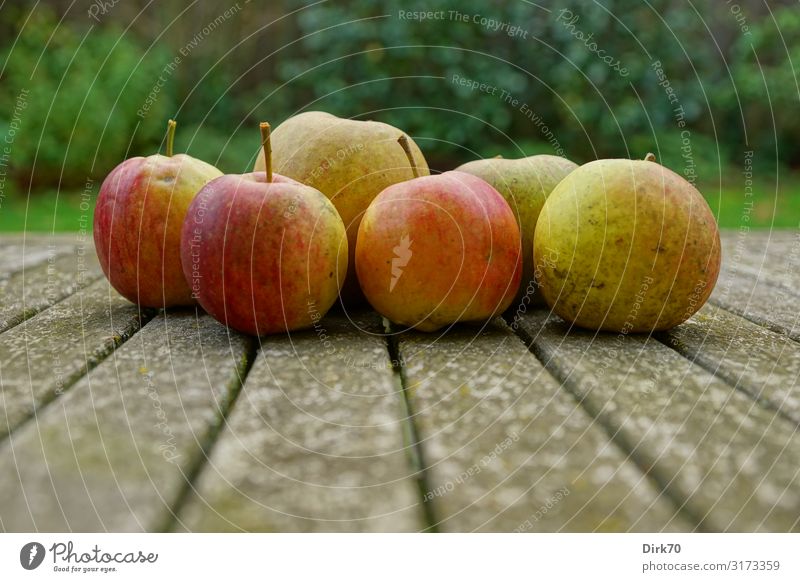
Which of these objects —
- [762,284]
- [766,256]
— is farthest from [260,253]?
[766,256]

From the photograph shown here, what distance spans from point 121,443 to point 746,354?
88 cm

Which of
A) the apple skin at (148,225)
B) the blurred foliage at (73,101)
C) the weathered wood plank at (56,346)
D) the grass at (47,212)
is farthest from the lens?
the blurred foliage at (73,101)

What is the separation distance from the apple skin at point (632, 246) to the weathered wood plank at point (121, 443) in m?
0.55

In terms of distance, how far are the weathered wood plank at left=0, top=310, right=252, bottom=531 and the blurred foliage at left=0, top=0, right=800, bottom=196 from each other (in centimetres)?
277

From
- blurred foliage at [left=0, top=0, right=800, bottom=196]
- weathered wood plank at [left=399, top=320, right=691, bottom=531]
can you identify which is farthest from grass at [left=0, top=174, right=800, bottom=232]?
weathered wood plank at [left=399, top=320, right=691, bottom=531]

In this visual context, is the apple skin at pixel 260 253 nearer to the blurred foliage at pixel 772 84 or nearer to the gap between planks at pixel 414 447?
the gap between planks at pixel 414 447

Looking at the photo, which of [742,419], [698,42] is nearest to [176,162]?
[742,419]

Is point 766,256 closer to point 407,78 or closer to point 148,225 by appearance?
point 148,225

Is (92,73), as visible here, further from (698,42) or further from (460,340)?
(460,340)

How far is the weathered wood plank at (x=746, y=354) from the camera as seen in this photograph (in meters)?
1.06

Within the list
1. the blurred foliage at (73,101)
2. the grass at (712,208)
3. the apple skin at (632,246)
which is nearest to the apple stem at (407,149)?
the apple skin at (632,246)

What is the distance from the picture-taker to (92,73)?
15.6ft

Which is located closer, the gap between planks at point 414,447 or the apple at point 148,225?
the gap between planks at point 414,447

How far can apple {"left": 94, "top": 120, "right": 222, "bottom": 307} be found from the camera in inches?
58.2
